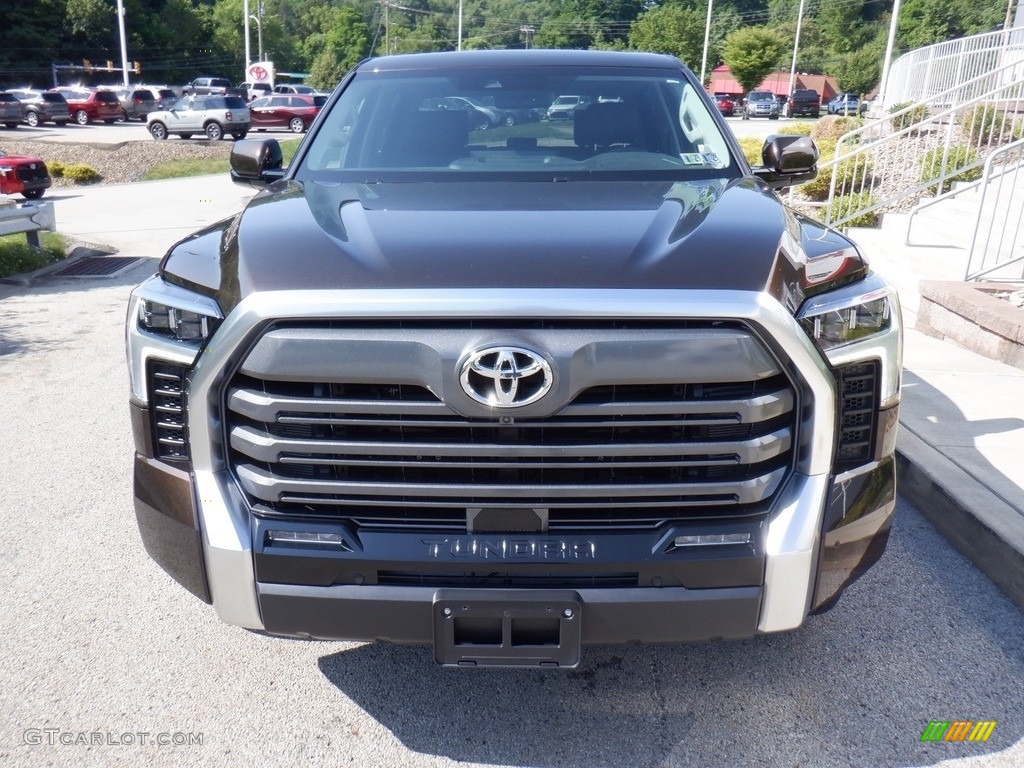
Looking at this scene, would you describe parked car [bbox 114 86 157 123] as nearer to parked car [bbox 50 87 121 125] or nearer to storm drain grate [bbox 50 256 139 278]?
parked car [bbox 50 87 121 125]

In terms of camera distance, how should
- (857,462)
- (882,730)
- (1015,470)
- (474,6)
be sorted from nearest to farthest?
1. (857,462)
2. (882,730)
3. (1015,470)
4. (474,6)

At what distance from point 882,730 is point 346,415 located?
5.90ft

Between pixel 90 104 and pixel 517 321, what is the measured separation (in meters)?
49.5

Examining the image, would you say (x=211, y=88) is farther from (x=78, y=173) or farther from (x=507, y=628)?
(x=507, y=628)

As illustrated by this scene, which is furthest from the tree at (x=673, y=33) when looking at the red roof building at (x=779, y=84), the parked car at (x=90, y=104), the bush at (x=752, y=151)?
the bush at (x=752, y=151)

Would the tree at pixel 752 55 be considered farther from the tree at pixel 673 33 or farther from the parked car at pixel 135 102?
the parked car at pixel 135 102

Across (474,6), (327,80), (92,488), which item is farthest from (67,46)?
(92,488)

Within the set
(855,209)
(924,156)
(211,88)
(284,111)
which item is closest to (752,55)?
(211,88)

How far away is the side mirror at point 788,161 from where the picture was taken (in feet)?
13.1

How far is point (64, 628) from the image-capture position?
3.31m

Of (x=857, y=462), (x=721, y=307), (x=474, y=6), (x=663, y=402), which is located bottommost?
(x=857, y=462)

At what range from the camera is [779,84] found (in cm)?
7988

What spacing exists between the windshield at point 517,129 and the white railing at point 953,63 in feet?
39.4

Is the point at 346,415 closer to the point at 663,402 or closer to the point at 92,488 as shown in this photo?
the point at 663,402
